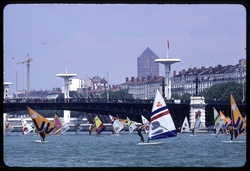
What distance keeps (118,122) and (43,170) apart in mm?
76473

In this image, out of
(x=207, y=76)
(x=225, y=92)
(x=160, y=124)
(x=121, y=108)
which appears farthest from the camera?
(x=207, y=76)

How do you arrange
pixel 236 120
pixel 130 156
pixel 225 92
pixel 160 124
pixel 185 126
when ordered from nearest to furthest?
1. pixel 130 156
2. pixel 160 124
3. pixel 236 120
4. pixel 185 126
5. pixel 225 92

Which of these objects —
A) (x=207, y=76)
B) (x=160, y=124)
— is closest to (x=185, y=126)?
(x=160, y=124)

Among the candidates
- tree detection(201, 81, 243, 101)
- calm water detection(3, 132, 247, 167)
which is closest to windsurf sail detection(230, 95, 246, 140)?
calm water detection(3, 132, 247, 167)

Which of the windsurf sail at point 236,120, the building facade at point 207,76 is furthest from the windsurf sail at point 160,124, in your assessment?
the building facade at point 207,76

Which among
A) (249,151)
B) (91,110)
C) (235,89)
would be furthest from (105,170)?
(235,89)

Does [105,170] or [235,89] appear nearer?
[105,170]

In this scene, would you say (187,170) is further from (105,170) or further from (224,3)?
(224,3)

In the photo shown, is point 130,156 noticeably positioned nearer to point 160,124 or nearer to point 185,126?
point 160,124

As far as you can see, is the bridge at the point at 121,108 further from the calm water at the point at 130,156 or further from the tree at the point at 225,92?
the calm water at the point at 130,156

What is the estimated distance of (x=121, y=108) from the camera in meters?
102

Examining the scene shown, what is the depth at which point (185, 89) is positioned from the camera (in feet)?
602

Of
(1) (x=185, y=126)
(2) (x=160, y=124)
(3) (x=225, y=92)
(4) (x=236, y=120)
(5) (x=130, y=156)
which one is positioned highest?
(3) (x=225, y=92)

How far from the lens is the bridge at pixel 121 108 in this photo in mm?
96363
